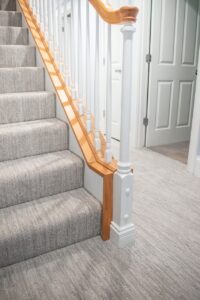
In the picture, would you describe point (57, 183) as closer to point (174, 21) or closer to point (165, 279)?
point (165, 279)

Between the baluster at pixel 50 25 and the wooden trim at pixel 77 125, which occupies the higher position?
the baluster at pixel 50 25

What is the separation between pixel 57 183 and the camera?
156cm

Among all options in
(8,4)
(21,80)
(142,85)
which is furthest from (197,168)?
(8,4)

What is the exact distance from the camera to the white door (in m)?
3.00

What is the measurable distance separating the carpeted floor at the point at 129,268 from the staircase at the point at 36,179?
0.09 meters

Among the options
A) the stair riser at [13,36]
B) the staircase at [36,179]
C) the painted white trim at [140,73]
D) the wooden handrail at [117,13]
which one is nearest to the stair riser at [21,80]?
the staircase at [36,179]

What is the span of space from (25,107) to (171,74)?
81.0 inches

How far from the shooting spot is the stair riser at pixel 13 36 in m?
2.33

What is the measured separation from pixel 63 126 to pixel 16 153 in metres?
0.35

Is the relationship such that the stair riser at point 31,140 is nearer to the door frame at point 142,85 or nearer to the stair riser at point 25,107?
the stair riser at point 25,107

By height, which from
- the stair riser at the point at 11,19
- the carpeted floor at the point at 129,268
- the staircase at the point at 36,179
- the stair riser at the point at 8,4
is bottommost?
the carpeted floor at the point at 129,268

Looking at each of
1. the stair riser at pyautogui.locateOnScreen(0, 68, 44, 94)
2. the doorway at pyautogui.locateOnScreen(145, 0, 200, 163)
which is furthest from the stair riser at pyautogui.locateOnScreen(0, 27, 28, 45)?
the doorway at pyautogui.locateOnScreen(145, 0, 200, 163)

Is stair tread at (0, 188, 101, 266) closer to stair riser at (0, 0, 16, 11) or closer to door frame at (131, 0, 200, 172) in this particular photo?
door frame at (131, 0, 200, 172)

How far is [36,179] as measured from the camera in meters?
1.47
